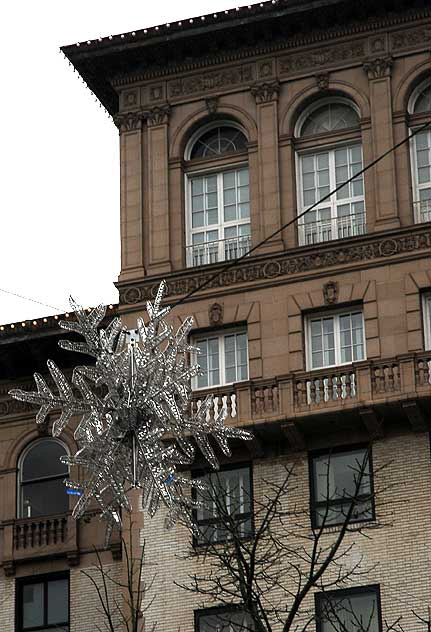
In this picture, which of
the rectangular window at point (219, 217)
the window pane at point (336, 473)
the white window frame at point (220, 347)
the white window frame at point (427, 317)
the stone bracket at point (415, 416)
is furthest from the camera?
the rectangular window at point (219, 217)

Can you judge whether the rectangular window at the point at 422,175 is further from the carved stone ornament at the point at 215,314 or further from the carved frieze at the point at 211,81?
the carved stone ornament at the point at 215,314

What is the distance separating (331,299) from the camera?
41.6m

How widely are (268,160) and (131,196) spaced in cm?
339

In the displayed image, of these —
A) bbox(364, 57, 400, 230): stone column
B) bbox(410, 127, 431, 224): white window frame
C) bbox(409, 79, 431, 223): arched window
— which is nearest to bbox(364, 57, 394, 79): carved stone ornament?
bbox(364, 57, 400, 230): stone column

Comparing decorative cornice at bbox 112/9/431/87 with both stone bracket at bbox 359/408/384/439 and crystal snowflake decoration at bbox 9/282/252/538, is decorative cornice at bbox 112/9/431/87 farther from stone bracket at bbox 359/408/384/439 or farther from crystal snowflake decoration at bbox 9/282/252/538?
crystal snowflake decoration at bbox 9/282/252/538

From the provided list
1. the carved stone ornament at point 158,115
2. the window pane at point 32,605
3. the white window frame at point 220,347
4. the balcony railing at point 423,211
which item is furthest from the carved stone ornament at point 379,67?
the window pane at point 32,605

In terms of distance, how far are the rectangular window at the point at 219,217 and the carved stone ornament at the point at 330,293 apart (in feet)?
7.97

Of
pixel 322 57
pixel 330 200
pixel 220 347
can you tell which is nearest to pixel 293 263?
pixel 330 200

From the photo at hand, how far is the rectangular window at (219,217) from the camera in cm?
4347

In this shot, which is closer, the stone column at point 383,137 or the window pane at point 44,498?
the stone column at point 383,137

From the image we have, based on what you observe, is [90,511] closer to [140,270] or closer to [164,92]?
[140,270]

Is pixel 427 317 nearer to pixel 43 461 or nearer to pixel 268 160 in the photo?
pixel 268 160

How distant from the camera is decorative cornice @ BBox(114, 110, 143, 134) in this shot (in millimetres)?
45281

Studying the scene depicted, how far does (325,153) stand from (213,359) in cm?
533
